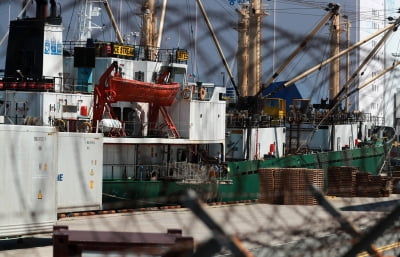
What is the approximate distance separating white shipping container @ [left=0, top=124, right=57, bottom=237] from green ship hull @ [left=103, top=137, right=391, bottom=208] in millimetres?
926

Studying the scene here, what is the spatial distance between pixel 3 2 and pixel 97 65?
60.8 ft

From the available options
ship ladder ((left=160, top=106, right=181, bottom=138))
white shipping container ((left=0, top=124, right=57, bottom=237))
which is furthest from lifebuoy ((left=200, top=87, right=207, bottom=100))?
white shipping container ((left=0, top=124, right=57, bottom=237))

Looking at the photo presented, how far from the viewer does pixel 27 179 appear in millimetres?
11820

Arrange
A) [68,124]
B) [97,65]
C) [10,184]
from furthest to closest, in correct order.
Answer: [97,65] < [68,124] < [10,184]

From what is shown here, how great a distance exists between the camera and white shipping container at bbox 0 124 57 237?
1148 cm

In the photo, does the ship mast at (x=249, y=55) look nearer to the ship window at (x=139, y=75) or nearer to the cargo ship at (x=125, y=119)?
the cargo ship at (x=125, y=119)

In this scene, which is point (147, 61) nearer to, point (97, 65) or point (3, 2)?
point (97, 65)

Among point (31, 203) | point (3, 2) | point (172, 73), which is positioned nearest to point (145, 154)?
point (172, 73)

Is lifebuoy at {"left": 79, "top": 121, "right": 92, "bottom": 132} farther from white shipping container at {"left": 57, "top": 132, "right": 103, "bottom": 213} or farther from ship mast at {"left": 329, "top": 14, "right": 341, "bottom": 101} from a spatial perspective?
ship mast at {"left": 329, "top": 14, "right": 341, "bottom": 101}

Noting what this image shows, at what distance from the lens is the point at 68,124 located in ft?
65.0

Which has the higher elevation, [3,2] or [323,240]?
[3,2]

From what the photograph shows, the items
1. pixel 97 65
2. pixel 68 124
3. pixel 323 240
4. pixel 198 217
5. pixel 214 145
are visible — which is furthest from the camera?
pixel 214 145

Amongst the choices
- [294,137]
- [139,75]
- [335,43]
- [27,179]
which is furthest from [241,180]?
[294,137]

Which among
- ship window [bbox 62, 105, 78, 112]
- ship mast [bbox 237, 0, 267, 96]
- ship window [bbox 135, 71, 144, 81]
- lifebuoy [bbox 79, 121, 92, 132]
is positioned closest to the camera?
ship mast [bbox 237, 0, 267, 96]
